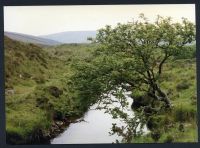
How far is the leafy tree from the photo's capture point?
8.93 meters

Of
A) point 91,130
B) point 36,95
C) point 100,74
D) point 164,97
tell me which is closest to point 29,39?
point 36,95

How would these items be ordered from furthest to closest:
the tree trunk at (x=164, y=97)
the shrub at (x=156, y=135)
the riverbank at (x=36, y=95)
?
1. the tree trunk at (x=164, y=97)
2. the shrub at (x=156, y=135)
3. the riverbank at (x=36, y=95)

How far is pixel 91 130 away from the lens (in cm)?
882

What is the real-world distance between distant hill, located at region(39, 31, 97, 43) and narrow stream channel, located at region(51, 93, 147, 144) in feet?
3.89

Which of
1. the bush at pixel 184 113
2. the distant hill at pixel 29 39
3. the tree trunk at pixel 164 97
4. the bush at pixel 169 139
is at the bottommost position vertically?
the bush at pixel 169 139

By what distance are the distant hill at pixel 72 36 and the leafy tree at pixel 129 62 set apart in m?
0.19

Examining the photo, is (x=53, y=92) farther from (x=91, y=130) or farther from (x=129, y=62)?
(x=129, y=62)

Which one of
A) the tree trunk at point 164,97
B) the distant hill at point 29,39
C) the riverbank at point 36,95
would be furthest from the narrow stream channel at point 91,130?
the distant hill at point 29,39

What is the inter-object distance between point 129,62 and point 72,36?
1.07 metres

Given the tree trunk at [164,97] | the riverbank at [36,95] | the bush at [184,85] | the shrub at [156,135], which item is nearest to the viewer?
the riverbank at [36,95]

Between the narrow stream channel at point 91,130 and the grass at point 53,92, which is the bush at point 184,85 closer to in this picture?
the grass at point 53,92

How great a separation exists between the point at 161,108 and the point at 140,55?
97cm

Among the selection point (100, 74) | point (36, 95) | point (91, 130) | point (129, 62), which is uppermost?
point (129, 62)

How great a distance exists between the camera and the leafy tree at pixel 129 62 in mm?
8930
